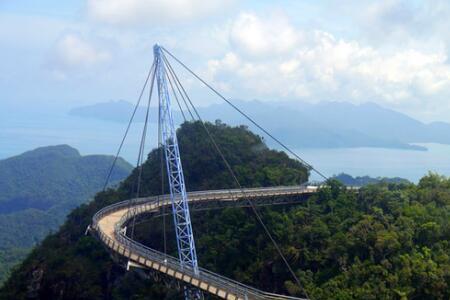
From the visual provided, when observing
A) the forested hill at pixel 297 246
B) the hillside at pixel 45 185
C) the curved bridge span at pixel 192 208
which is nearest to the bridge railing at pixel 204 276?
the curved bridge span at pixel 192 208

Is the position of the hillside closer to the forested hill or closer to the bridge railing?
the forested hill

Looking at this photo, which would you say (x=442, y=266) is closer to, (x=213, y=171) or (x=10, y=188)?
(x=213, y=171)

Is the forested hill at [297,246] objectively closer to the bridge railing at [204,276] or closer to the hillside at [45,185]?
the bridge railing at [204,276]

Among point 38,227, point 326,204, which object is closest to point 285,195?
point 326,204

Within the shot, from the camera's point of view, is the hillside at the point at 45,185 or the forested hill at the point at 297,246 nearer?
the forested hill at the point at 297,246

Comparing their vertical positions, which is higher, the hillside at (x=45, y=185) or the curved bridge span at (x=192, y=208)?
the curved bridge span at (x=192, y=208)

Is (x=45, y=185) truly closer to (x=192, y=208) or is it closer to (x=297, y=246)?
(x=192, y=208)

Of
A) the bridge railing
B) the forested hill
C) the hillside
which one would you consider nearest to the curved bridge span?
the bridge railing
